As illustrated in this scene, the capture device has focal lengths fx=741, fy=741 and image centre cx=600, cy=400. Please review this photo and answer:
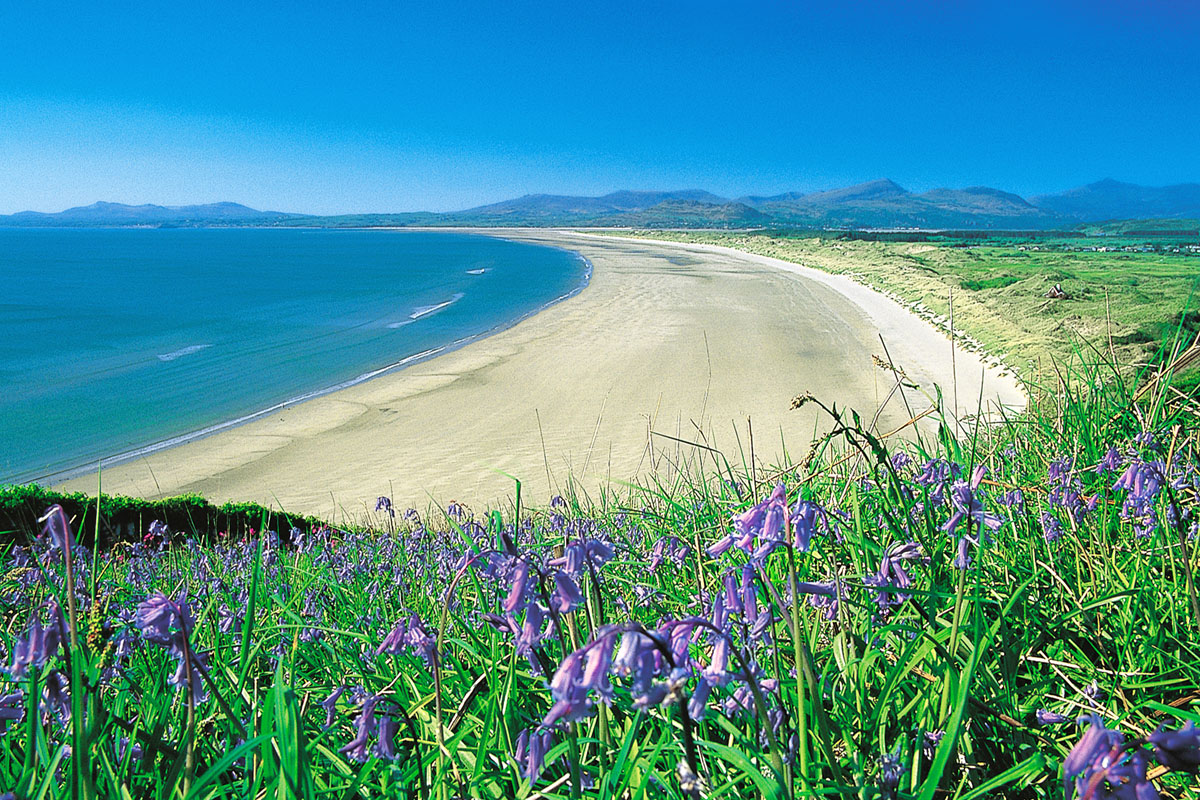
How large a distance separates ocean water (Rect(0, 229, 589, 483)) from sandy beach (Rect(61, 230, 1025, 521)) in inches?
124

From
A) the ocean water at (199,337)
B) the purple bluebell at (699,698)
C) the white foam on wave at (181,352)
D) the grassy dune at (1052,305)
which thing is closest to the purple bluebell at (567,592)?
the purple bluebell at (699,698)

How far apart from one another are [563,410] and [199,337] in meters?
31.4

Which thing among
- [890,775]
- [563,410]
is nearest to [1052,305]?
[563,410]

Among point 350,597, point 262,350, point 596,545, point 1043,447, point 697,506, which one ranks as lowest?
point 262,350

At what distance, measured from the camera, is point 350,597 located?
13.0 feet

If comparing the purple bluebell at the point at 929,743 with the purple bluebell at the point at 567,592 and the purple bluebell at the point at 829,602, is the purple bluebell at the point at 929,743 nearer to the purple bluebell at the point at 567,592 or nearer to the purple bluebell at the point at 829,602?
the purple bluebell at the point at 829,602

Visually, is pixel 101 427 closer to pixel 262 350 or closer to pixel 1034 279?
pixel 262 350

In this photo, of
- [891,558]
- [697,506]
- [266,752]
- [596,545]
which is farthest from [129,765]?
[697,506]

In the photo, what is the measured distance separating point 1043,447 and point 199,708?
4592mm

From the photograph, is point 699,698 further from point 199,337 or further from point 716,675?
point 199,337

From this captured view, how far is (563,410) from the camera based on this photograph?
24484 mm

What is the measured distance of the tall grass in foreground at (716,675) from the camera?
1.28 metres

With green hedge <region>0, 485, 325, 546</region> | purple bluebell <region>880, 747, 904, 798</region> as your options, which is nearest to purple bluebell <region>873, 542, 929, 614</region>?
purple bluebell <region>880, 747, 904, 798</region>

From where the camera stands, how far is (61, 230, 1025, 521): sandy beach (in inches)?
696
